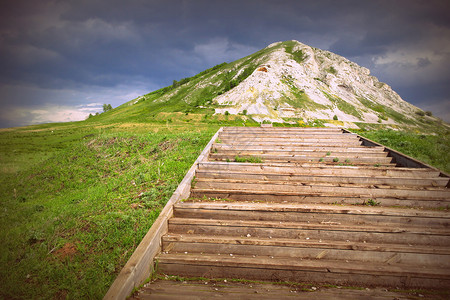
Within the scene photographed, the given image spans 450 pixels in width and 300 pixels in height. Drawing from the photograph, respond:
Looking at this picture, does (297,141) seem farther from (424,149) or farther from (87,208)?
(87,208)

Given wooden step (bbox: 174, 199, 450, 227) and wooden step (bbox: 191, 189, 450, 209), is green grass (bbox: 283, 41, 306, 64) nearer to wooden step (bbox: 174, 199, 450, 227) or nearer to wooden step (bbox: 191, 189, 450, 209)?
wooden step (bbox: 191, 189, 450, 209)

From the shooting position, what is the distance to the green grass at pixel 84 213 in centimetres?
335

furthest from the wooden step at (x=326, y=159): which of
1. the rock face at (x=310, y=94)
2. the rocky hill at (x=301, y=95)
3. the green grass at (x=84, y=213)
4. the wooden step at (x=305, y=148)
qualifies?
the rock face at (x=310, y=94)

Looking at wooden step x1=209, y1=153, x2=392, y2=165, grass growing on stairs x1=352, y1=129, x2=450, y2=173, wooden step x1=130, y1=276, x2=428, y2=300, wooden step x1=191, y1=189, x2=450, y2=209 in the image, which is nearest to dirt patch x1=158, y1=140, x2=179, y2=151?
wooden step x1=209, y1=153, x2=392, y2=165

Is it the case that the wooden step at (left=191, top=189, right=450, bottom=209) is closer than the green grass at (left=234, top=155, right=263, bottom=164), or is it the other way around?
the wooden step at (left=191, top=189, right=450, bottom=209)

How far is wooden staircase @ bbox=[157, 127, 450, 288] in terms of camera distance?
9.87 ft

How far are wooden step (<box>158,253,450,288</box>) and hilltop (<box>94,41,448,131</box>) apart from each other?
42.8 meters

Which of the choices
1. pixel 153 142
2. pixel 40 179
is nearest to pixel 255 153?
pixel 153 142

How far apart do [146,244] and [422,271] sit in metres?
4.21

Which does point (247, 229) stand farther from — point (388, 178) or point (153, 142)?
point (153, 142)

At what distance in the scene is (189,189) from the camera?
495cm

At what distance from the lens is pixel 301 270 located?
2.97 meters

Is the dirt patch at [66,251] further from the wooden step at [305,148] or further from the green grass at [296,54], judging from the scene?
the green grass at [296,54]

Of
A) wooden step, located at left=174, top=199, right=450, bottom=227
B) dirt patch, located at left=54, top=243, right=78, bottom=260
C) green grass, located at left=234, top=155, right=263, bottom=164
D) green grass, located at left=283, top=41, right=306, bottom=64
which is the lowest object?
dirt patch, located at left=54, top=243, right=78, bottom=260
